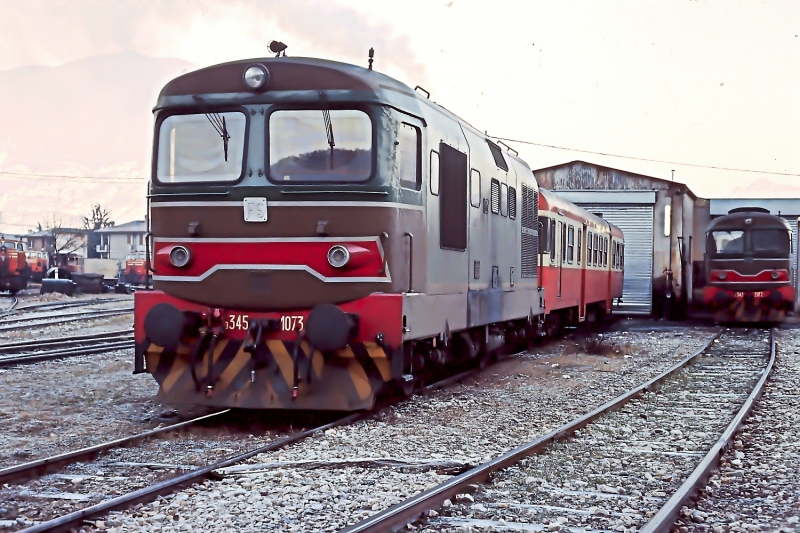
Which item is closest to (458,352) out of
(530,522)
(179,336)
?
(179,336)

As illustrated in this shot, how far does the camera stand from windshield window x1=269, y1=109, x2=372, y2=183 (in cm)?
791

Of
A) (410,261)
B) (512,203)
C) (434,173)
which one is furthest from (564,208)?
(410,261)

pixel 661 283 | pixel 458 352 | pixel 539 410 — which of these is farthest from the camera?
pixel 661 283

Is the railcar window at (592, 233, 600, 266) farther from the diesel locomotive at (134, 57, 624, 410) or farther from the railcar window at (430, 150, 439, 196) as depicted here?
the diesel locomotive at (134, 57, 624, 410)

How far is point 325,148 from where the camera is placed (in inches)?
312

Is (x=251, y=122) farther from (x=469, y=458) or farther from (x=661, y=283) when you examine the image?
(x=661, y=283)

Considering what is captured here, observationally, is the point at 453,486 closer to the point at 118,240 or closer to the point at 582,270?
the point at 582,270

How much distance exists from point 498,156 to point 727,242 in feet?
46.3

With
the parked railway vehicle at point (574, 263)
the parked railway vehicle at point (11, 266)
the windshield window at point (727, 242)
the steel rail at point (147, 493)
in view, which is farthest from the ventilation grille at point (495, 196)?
the parked railway vehicle at point (11, 266)

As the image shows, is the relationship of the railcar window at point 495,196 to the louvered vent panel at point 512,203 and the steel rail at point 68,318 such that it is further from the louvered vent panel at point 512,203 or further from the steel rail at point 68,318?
the steel rail at point 68,318

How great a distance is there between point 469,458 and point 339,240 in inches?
87.0

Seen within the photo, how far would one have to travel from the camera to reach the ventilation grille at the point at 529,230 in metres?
13.2

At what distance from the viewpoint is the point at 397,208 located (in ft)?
26.3

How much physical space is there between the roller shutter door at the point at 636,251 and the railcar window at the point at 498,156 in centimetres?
1769
